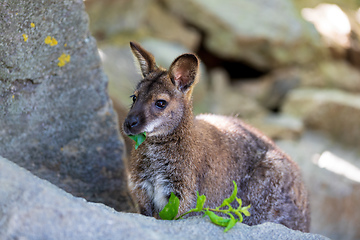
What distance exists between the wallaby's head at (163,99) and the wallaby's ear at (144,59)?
3 centimetres

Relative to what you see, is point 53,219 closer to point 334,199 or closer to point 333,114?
point 334,199

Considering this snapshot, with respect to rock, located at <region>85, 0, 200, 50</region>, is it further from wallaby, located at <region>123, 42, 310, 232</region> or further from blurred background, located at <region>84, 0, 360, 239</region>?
wallaby, located at <region>123, 42, 310, 232</region>

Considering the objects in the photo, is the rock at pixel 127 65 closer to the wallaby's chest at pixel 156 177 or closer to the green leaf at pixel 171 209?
the wallaby's chest at pixel 156 177

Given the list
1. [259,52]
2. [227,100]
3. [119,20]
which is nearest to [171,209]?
[227,100]

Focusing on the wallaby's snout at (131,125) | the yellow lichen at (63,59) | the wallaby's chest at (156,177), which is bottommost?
the wallaby's chest at (156,177)

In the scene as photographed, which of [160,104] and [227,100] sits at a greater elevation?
[160,104]

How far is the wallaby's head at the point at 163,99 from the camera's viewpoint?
416 centimetres

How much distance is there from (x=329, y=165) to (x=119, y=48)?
492 centimetres

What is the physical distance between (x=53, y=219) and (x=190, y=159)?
178 centimetres

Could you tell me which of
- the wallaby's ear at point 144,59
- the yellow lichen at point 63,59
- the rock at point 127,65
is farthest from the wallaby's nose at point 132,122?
the rock at point 127,65

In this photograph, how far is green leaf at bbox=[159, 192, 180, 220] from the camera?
4012mm

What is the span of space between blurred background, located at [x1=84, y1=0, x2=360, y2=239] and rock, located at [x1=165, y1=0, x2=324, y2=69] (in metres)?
0.02

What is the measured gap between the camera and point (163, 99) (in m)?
4.30

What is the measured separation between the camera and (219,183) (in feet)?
15.0
